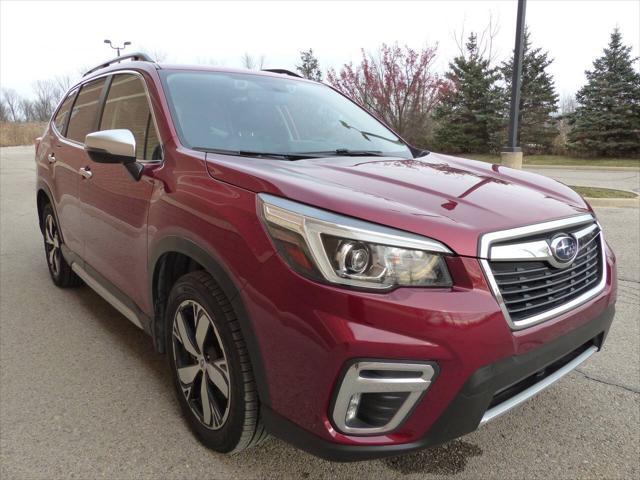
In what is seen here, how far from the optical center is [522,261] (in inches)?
69.0

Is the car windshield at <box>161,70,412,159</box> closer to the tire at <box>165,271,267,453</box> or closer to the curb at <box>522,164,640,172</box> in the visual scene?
the tire at <box>165,271,267,453</box>

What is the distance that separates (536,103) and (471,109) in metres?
3.37

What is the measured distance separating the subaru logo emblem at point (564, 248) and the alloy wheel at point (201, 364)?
4.27 feet

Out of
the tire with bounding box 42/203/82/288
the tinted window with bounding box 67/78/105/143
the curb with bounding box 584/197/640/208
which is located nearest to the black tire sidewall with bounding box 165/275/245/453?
the tinted window with bounding box 67/78/105/143

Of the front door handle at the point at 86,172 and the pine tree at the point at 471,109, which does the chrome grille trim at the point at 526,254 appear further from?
the pine tree at the point at 471,109

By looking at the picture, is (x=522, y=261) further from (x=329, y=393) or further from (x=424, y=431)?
(x=329, y=393)

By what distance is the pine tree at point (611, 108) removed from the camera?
22609 mm

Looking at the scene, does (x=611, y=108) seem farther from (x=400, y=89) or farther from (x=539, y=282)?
(x=539, y=282)

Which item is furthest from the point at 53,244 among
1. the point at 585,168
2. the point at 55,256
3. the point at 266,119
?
the point at 585,168

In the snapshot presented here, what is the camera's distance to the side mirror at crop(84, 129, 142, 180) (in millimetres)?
2377

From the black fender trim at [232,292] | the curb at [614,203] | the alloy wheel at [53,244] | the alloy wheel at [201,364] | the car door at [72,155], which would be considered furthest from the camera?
the curb at [614,203]

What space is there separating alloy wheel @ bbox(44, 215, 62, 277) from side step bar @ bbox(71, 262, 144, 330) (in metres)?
0.62

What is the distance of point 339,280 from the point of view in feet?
5.18

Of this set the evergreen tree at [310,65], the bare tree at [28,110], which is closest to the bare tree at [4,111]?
the bare tree at [28,110]
